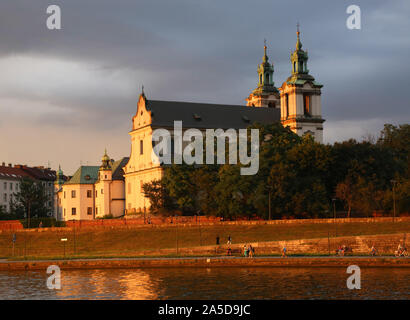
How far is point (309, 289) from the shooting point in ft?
124

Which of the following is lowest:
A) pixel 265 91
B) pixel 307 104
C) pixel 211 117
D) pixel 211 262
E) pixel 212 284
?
pixel 212 284

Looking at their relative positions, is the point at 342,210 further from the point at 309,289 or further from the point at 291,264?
the point at 309,289

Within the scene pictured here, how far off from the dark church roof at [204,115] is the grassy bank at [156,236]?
2914cm

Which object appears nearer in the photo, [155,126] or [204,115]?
[155,126]

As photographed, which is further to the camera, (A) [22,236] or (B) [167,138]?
(B) [167,138]

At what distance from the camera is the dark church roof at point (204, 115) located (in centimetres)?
10944

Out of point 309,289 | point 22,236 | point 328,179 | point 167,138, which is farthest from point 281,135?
point 309,289

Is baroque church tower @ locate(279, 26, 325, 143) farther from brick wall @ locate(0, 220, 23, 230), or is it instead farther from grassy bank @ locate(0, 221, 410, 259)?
brick wall @ locate(0, 220, 23, 230)

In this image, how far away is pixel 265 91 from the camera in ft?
433

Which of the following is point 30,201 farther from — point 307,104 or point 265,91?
point 307,104

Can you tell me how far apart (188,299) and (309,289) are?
262 inches

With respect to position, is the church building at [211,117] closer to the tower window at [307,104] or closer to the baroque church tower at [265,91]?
the tower window at [307,104]

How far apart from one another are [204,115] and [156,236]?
39.2m

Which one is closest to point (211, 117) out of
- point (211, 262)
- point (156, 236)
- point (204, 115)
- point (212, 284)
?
point (204, 115)
